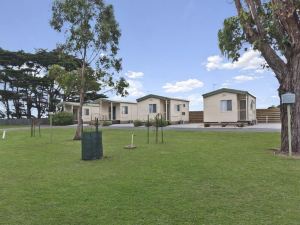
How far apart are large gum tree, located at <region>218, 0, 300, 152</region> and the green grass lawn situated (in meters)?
1.81

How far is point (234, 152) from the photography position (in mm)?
10484

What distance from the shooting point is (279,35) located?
1096cm

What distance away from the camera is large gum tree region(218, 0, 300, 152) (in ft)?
32.0

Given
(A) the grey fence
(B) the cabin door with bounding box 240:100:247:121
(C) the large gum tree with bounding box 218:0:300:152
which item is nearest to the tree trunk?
(C) the large gum tree with bounding box 218:0:300:152

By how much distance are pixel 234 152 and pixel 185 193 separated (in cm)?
557

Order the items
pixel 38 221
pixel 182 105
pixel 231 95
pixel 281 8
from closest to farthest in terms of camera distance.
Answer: pixel 38 221
pixel 281 8
pixel 231 95
pixel 182 105

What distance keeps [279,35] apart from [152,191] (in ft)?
26.6

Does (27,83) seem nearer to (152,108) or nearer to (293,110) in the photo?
(152,108)

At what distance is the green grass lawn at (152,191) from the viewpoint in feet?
13.8

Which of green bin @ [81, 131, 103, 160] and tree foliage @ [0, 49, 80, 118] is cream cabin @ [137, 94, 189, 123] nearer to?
tree foliage @ [0, 49, 80, 118]

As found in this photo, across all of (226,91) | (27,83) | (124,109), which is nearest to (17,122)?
(27,83)

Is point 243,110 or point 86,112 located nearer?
point 243,110

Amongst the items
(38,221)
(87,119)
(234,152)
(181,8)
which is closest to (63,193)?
(38,221)

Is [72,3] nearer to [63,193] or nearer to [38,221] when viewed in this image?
[63,193]
